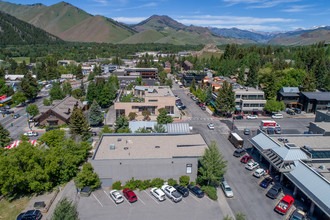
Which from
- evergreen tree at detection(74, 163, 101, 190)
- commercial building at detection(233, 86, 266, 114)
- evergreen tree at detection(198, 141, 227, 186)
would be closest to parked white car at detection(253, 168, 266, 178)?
evergreen tree at detection(198, 141, 227, 186)

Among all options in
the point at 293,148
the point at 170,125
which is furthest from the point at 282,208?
the point at 170,125

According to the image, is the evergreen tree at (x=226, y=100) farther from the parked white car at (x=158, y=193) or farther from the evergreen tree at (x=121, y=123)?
the parked white car at (x=158, y=193)

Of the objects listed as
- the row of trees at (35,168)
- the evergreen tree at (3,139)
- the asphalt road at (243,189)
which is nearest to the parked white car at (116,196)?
the row of trees at (35,168)

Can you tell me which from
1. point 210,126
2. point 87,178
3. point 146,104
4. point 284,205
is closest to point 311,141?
point 284,205

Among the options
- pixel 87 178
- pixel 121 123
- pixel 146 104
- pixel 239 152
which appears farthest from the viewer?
pixel 146 104

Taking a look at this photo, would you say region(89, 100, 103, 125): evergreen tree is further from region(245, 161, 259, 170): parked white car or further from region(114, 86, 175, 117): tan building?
region(245, 161, 259, 170): parked white car

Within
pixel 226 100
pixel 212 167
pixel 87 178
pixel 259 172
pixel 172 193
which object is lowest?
pixel 172 193

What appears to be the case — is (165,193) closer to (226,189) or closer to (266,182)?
(226,189)
